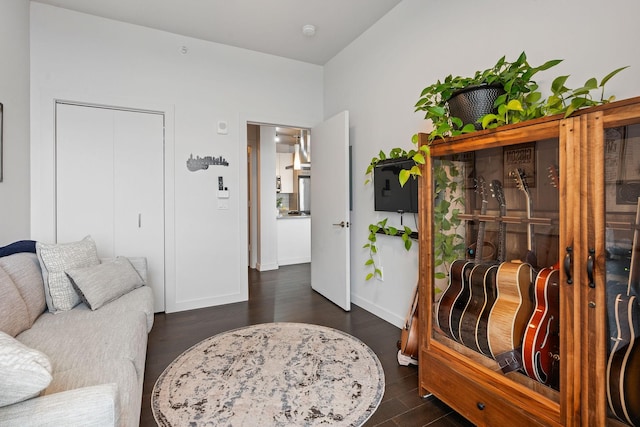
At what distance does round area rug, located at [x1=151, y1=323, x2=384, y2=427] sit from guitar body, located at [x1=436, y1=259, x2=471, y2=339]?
21.8 inches

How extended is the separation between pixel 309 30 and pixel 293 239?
3.41 meters

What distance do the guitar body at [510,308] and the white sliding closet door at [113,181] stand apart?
2.93 meters

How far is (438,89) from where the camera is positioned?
5.32 ft

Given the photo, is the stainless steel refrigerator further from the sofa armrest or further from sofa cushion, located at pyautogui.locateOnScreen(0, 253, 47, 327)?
the sofa armrest

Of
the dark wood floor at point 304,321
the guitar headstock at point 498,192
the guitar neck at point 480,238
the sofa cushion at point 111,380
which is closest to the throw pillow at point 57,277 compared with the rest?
the dark wood floor at point 304,321

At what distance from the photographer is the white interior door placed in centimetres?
308

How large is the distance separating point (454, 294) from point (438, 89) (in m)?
1.09

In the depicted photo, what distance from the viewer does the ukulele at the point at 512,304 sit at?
135cm

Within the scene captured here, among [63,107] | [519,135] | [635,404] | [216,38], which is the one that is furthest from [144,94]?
[635,404]

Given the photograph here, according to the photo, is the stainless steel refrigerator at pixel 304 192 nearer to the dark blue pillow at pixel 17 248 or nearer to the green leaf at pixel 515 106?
the dark blue pillow at pixel 17 248

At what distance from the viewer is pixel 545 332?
127 centimetres

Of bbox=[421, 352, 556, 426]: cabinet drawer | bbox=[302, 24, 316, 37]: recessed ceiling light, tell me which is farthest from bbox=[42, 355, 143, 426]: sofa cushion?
bbox=[302, 24, 316, 37]: recessed ceiling light

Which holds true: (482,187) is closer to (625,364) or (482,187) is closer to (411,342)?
(625,364)

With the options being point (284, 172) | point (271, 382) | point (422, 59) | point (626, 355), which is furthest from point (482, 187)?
point (284, 172)
